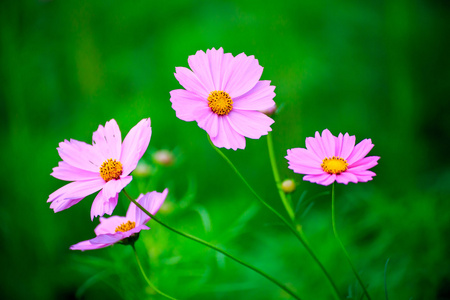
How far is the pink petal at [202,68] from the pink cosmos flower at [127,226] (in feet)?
0.45

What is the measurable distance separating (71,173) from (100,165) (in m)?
0.03

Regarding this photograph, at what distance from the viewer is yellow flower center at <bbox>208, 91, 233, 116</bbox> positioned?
47cm

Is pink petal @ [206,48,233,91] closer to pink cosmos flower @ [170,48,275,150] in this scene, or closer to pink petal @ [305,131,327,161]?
pink cosmos flower @ [170,48,275,150]

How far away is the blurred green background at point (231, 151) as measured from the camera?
3.58 feet

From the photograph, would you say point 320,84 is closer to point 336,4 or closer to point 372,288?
point 336,4

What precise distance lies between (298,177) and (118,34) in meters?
1.22

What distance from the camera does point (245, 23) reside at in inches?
74.9

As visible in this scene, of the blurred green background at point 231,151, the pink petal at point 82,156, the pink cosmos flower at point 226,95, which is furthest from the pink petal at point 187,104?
the blurred green background at point 231,151

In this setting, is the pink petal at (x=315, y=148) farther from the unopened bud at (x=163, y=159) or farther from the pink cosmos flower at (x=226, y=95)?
the unopened bud at (x=163, y=159)

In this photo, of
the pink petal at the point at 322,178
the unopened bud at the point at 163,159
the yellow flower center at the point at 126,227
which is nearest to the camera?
the pink petal at the point at 322,178

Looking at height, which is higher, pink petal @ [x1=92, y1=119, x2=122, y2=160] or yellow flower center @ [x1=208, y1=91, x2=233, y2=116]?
yellow flower center @ [x1=208, y1=91, x2=233, y2=116]

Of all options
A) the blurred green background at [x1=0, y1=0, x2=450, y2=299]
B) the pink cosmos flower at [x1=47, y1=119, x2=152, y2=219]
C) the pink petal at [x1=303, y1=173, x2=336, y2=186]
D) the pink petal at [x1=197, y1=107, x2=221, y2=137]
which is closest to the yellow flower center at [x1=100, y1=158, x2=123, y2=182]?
the pink cosmos flower at [x1=47, y1=119, x2=152, y2=219]

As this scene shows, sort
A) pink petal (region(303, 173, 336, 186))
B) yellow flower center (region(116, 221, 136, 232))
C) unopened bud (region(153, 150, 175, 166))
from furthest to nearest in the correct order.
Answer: unopened bud (region(153, 150, 175, 166)) < yellow flower center (region(116, 221, 136, 232)) < pink petal (region(303, 173, 336, 186))

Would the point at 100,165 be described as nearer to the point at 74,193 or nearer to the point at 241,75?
the point at 74,193
